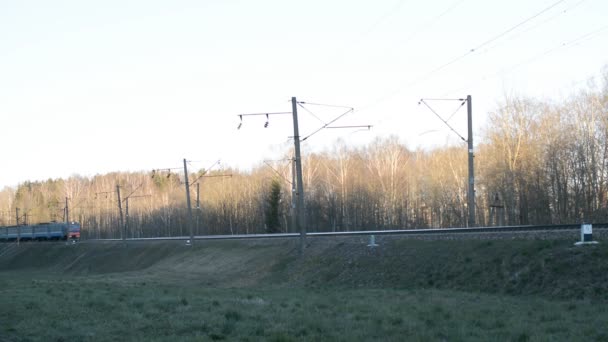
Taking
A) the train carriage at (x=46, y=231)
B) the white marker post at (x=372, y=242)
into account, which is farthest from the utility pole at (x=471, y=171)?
the train carriage at (x=46, y=231)

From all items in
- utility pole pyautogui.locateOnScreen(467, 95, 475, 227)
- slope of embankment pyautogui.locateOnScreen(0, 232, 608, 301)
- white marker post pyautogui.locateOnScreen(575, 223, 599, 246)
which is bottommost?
slope of embankment pyautogui.locateOnScreen(0, 232, 608, 301)

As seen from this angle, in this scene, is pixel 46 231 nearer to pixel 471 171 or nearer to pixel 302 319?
pixel 471 171

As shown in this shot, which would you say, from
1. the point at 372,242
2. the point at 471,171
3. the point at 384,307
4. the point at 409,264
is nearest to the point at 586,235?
the point at 384,307

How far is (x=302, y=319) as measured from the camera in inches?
539

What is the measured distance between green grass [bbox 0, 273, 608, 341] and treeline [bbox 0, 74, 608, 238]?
22.7 m

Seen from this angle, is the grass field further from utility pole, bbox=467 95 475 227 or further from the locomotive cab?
the locomotive cab

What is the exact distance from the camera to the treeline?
51188 millimetres

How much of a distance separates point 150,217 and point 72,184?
1586 inches

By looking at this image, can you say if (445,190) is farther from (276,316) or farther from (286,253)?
(276,316)

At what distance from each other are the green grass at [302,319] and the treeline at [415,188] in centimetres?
2268

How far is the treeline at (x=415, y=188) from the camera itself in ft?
168

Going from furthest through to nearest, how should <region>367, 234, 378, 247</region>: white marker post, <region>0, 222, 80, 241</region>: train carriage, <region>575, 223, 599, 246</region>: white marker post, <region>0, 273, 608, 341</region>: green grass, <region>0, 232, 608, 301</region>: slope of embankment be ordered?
<region>0, 222, 80, 241</region>: train carriage, <region>367, 234, 378, 247</region>: white marker post, <region>575, 223, 599, 246</region>: white marker post, <region>0, 232, 608, 301</region>: slope of embankment, <region>0, 273, 608, 341</region>: green grass

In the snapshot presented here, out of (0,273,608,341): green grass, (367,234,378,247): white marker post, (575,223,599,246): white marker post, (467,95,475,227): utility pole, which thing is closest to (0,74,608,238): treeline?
(467,95,475,227): utility pole

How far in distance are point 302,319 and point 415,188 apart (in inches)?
2583
